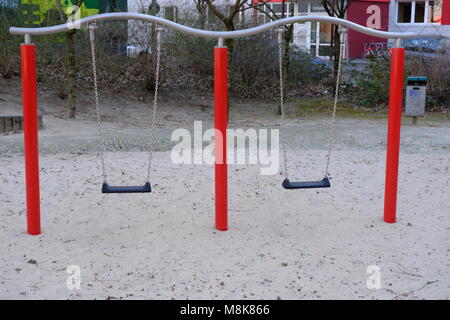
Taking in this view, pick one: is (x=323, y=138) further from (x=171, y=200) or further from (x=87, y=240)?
(x=87, y=240)

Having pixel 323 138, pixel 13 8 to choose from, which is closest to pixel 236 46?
pixel 13 8

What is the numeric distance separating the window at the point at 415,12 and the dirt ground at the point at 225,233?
20.4m

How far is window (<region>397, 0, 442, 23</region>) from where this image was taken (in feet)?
89.1

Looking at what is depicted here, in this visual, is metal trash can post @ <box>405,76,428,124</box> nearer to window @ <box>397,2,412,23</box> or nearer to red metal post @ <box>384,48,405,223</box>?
red metal post @ <box>384,48,405,223</box>

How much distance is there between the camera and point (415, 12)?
92.0ft

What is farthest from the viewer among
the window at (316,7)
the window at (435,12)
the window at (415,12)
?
the window at (415,12)

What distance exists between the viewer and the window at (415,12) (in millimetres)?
27172

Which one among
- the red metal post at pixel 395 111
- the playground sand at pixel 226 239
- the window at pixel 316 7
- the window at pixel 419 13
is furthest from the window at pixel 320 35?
the red metal post at pixel 395 111

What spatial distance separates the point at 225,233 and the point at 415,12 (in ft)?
83.9

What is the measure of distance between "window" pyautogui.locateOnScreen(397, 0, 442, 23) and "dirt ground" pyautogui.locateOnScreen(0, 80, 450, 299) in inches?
802

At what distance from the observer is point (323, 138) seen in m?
9.59

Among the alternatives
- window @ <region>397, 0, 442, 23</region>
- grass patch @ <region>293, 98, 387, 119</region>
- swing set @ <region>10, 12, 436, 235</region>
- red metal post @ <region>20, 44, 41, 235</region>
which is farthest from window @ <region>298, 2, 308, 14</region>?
red metal post @ <region>20, 44, 41, 235</region>

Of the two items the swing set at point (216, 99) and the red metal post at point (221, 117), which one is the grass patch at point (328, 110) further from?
the red metal post at point (221, 117)

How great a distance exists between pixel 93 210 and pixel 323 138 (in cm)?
486
